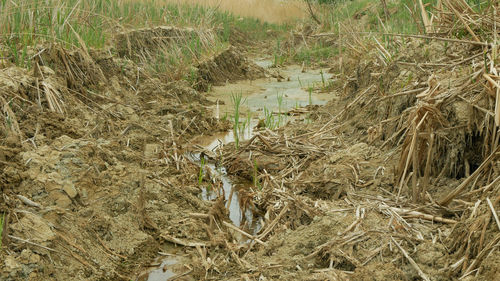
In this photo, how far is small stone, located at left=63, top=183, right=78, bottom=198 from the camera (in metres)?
3.11

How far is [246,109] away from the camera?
21.3 feet

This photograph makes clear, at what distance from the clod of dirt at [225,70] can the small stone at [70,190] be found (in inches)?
163

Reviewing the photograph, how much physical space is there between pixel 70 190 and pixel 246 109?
139 inches

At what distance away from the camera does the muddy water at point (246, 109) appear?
→ 3.60 meters

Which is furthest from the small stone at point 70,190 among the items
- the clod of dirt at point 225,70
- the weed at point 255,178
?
the clod of dirt at point 225,70

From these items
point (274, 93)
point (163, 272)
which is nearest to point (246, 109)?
point (274, 93)

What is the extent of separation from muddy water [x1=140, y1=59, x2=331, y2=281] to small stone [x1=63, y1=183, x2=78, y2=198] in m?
0.61

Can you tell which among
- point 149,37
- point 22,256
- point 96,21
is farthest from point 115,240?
point 149,37

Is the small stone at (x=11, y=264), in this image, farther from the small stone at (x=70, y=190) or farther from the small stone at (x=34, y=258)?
the small stone at (x=70, y=190)

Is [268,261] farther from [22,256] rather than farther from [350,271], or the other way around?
[22,256]

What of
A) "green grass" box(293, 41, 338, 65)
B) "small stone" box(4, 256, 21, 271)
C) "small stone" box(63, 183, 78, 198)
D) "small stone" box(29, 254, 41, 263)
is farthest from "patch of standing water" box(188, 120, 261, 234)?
"green grass" box(293, 41, 338, 65)

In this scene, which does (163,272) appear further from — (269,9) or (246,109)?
(269,9)

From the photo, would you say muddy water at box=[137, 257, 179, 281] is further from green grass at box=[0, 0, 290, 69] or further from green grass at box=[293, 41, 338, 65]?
green grass at box=[293, 41, 338, 65]

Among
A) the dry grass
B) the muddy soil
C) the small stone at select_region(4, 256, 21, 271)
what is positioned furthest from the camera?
the dry grass
